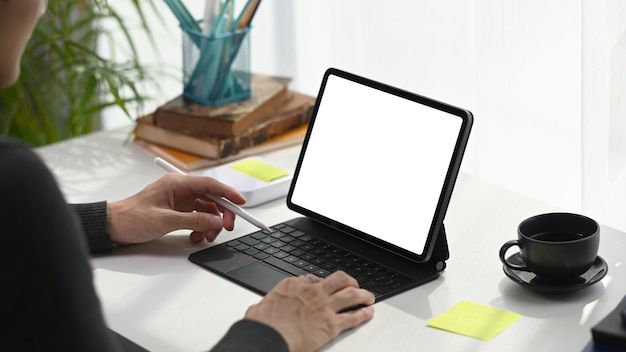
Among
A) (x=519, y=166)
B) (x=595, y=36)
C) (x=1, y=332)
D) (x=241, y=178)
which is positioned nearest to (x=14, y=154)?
(x=1, y=332)

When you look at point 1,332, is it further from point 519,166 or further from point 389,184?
point 519,166

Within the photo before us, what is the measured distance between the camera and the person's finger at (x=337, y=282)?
1.26 meters

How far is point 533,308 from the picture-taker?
4.16ft

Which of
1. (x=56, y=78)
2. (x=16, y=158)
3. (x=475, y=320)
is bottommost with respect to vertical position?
(x=56, y=78)

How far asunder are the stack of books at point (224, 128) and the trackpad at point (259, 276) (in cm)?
51

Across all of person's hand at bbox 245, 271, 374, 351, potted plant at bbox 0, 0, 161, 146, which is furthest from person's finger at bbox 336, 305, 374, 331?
potted plant at bbox 0, 0, 161, 146

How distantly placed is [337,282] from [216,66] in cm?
82

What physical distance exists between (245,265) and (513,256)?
0.39 m

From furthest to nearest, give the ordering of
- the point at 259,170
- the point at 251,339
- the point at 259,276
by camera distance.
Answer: the point at 259,170, the point at 259,276, the point at 251,339

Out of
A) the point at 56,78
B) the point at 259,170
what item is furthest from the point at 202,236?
the point at 56,78

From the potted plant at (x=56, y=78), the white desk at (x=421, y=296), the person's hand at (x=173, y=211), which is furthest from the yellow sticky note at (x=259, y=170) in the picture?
the potted plant at (x=56, y=78)

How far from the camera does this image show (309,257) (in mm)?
1436

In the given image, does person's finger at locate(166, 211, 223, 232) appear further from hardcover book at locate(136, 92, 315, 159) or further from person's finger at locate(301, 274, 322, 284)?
hardcover book at locate(136, 92, 315, 159)

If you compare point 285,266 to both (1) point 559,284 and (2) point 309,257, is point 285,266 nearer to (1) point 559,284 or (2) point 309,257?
(2) point 309,257
